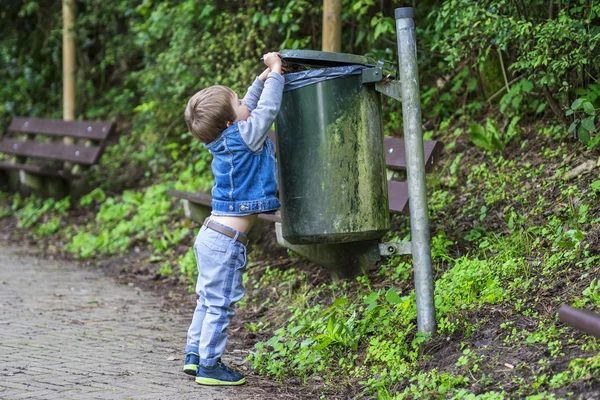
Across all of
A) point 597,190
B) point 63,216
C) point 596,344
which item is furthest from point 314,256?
point 63,216

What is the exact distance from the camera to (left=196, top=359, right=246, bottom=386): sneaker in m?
4.09

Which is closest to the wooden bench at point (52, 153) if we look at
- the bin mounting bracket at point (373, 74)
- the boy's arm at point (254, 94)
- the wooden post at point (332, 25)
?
the wooden post at point (332, 25)

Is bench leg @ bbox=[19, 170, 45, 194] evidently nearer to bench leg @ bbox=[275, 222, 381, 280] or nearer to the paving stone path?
the paving stone path

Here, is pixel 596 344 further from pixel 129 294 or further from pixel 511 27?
pixel 129 294

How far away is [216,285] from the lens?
4137mm

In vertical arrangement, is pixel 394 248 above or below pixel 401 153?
below

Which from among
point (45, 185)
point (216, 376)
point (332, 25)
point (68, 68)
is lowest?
point (216, 376)

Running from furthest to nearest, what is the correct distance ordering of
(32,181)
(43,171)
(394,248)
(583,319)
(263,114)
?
(32,181) → (43,171) → (394,248) → (263,114) → (583,319)

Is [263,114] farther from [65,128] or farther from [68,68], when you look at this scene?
[68,68]

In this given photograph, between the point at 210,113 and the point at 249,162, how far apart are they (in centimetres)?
31

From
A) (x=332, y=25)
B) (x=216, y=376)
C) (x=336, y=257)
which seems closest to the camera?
(x=216, y=376)

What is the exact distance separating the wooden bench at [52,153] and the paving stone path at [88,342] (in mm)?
2318

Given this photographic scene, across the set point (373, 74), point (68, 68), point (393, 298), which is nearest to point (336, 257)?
point (393, 298)

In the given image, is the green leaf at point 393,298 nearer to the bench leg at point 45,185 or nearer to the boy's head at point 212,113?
the boy's head at point 212,113
